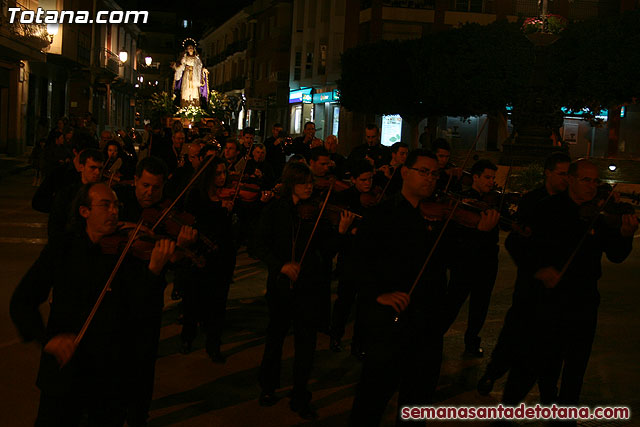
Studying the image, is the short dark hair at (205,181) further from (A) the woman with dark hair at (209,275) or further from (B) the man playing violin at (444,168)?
(B) the man playing violin at (444,168)

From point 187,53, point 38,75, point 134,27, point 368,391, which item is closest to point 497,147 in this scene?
point 187,53

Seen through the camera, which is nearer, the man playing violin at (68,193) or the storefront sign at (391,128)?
the man playing violin at (68,193)

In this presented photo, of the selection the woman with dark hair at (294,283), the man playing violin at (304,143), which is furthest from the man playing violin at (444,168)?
the man playing violin at (304,143)

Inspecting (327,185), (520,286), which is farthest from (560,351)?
(327,185)

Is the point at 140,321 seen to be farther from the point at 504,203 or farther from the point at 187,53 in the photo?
the point at 187,53

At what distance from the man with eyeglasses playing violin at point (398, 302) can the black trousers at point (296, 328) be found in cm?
108

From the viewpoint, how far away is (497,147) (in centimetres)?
4697

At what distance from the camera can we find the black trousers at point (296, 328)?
5.57 m

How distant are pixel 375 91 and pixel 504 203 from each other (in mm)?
35950

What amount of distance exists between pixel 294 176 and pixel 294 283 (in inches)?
32.5

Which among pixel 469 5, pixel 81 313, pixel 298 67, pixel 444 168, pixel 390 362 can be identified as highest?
pixel 469 5

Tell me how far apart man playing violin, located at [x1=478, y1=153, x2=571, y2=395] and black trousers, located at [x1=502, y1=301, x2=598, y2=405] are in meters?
0.14

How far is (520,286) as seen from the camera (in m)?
5.63

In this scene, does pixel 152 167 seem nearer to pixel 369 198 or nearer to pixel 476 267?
pixel 369 198
